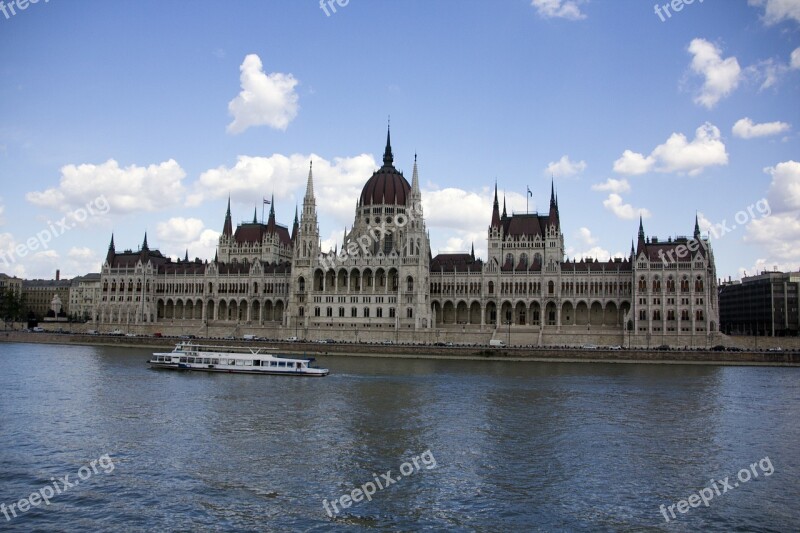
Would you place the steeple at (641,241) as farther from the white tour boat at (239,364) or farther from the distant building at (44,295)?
the distant building at (44,295)

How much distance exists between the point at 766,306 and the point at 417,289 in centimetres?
6866

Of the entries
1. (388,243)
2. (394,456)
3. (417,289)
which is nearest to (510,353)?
(417,289)

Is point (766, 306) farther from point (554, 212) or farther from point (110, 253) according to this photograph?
point (110, 253)

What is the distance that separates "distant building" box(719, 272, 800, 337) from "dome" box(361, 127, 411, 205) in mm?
62179

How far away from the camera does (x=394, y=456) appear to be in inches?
1287

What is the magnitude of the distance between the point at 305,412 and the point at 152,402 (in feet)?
34.1

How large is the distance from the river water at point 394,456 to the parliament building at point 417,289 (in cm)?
4152

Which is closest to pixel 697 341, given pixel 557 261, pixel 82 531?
pixel 557 261

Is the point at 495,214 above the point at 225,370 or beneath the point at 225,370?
above

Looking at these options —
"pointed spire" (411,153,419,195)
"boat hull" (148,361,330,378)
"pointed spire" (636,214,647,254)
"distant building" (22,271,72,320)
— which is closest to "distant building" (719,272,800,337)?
"pointed spire" (636,214,647,254)

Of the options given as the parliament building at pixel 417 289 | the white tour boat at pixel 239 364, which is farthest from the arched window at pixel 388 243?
the white tour boat at pixel 239 364

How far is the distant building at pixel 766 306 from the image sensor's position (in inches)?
5212

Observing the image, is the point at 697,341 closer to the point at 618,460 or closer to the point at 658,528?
the point at 618,460

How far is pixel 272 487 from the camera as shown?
27.4m
